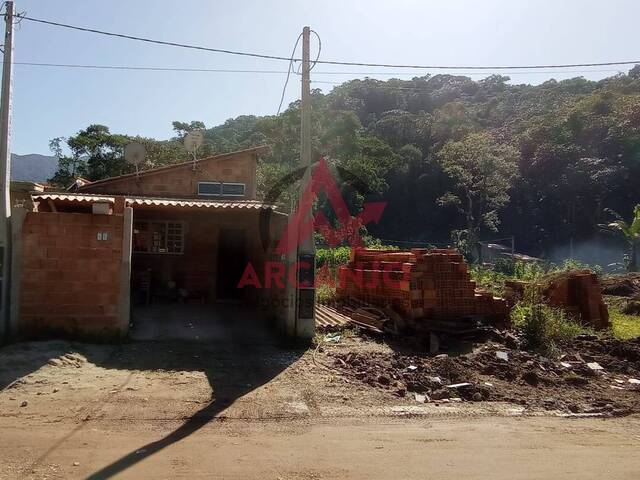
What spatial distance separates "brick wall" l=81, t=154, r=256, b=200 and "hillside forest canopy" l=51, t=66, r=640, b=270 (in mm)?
11371

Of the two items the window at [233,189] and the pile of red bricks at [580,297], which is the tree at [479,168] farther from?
the pile of red bricks at [580,297]

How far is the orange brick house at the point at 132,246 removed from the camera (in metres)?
8.55

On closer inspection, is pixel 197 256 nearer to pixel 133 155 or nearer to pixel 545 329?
pixel 133 155

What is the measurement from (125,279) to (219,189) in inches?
281

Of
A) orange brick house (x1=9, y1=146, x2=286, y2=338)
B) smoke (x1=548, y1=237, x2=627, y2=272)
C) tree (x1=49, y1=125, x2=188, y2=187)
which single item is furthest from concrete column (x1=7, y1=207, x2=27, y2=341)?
smoke (x1=548, y1=237, x2=627, y2=272)

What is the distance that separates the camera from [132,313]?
423 inches

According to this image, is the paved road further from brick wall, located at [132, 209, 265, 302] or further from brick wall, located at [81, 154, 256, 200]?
brick wall, located at [81, 154, 256, 200]

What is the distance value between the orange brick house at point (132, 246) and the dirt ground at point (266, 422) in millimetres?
777

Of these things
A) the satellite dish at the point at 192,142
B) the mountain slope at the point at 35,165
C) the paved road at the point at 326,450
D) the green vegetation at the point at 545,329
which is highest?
the mountain slope at the point at 35,165

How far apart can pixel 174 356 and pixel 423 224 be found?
4102cm

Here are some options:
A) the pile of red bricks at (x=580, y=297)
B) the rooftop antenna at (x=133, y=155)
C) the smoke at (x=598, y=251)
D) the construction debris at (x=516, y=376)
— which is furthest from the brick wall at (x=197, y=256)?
the smoke at (x=598, y=251)

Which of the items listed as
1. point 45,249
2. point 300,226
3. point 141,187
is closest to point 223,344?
point 300,226

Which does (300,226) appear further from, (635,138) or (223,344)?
(635,138)

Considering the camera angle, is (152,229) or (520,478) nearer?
(520,478)
